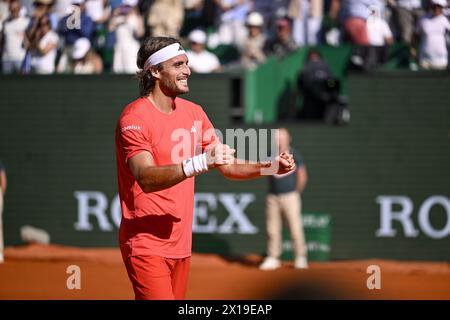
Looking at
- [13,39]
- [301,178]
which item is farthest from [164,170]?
[13,39]

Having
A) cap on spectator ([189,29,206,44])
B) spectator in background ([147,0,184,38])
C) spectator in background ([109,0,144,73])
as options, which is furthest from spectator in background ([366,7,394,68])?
spectator in background ([109,0,144,73])

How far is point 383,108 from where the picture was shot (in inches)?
502

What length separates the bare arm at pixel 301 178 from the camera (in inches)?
496

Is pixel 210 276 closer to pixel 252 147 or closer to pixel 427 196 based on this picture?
pixel 252 147

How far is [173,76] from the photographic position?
17.4 feet

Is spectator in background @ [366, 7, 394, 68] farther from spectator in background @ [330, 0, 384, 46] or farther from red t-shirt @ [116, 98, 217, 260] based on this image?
red t-shirt @ [116, 98, 217, 260]

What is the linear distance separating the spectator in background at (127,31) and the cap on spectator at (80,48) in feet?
1.40

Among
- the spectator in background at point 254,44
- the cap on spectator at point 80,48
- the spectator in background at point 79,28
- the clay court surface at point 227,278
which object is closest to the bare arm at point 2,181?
the clay court surface at point 227,278

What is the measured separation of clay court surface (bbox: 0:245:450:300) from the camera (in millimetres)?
10719

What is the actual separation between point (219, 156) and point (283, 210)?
25.7ft

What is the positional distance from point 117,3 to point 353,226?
4892 millimetres

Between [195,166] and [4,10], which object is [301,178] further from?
[195,166]

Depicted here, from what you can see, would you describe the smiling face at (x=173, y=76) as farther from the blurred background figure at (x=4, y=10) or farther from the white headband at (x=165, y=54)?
the blurred background figure at (x=4, y=10)
